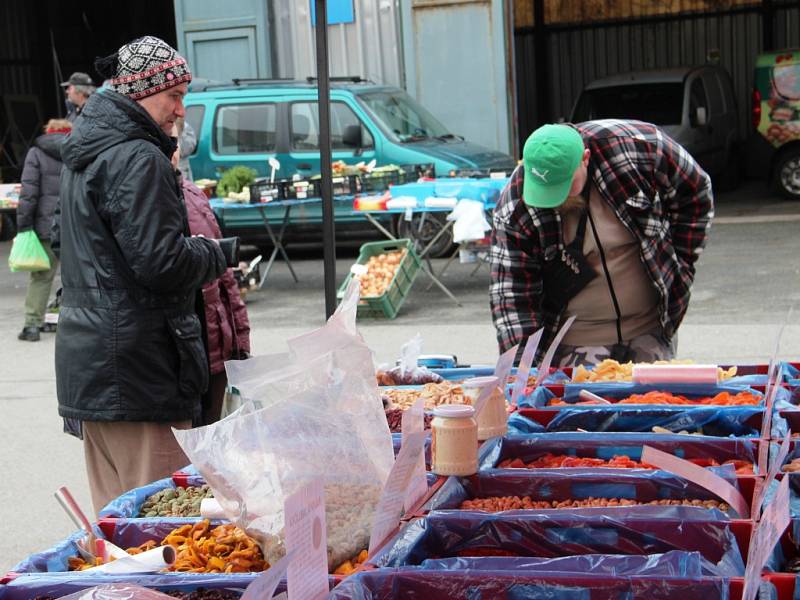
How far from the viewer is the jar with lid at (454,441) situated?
8.92 feet

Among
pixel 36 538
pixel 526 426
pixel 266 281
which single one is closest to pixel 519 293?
pixel 526 426

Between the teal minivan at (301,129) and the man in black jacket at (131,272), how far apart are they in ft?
29.2

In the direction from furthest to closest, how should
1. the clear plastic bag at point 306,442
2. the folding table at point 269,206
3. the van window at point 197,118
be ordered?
1. the van window at point 197,118
2. the folding table at point 269,206
3. the clear plastic bag at point 306,442

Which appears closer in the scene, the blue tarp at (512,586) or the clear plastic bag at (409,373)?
the blue tarp at (512,586)

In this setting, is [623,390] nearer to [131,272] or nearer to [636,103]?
[131,272]

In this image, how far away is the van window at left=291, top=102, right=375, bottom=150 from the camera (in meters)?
12.7

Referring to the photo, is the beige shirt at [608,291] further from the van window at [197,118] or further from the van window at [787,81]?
the van window at [787,81]

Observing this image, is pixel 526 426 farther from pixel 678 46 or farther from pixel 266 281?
pixel 678 46

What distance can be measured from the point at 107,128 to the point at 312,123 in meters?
9.52

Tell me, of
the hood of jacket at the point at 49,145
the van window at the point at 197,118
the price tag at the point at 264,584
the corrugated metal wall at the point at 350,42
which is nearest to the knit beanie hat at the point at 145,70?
the price tag at the point at 264,584

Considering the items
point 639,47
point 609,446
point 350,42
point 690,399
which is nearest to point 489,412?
point 609,446

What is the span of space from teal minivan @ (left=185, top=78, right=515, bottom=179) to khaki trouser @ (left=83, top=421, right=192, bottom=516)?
8.92 meters

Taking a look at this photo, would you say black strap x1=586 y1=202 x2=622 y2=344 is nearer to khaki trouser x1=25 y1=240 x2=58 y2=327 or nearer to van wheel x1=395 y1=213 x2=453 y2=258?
khaki trouser x1=25 y1=240 x2=58 y2=327

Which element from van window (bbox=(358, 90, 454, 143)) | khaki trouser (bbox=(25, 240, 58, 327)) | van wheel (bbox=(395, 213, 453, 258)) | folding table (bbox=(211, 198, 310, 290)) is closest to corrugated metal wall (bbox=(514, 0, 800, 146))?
van window (bbox=(358, 90, 454, 143))
